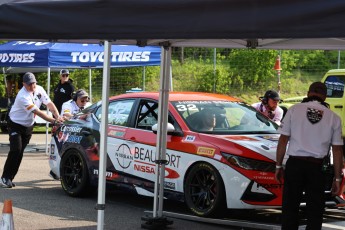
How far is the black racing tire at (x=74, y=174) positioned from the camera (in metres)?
10.9

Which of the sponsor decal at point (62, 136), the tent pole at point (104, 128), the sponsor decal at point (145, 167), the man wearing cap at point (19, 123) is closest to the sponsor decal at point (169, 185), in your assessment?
the sponsor decal at point (145, 167)

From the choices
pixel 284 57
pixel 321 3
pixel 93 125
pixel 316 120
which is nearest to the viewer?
pixel 321 3

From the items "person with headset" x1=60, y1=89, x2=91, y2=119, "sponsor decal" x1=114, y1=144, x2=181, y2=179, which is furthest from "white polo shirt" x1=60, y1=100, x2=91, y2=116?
"sponsor decal" x1=114, y1=144, x2=181, y2=179

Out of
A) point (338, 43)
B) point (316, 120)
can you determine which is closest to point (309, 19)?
point (316, 120)

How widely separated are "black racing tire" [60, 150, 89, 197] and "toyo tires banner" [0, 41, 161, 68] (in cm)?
525

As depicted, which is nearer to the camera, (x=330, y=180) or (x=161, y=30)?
(x=161, y=30)

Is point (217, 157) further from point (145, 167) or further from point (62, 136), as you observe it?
point (62, 136)

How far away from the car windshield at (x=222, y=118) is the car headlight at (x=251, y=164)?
31.9 inches

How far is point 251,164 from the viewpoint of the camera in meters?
8.80

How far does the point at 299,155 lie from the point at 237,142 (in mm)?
1980

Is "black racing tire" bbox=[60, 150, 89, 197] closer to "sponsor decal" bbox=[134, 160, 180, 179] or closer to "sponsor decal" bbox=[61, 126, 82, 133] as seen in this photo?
"sponsor decal" bbox=[61, 126, 82, 133]

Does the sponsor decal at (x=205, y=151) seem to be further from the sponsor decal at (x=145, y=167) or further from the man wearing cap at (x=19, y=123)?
the man wearing cap at (x=19, y=123)

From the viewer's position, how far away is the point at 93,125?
11.0 m

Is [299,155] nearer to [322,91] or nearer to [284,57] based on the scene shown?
[322,91]
